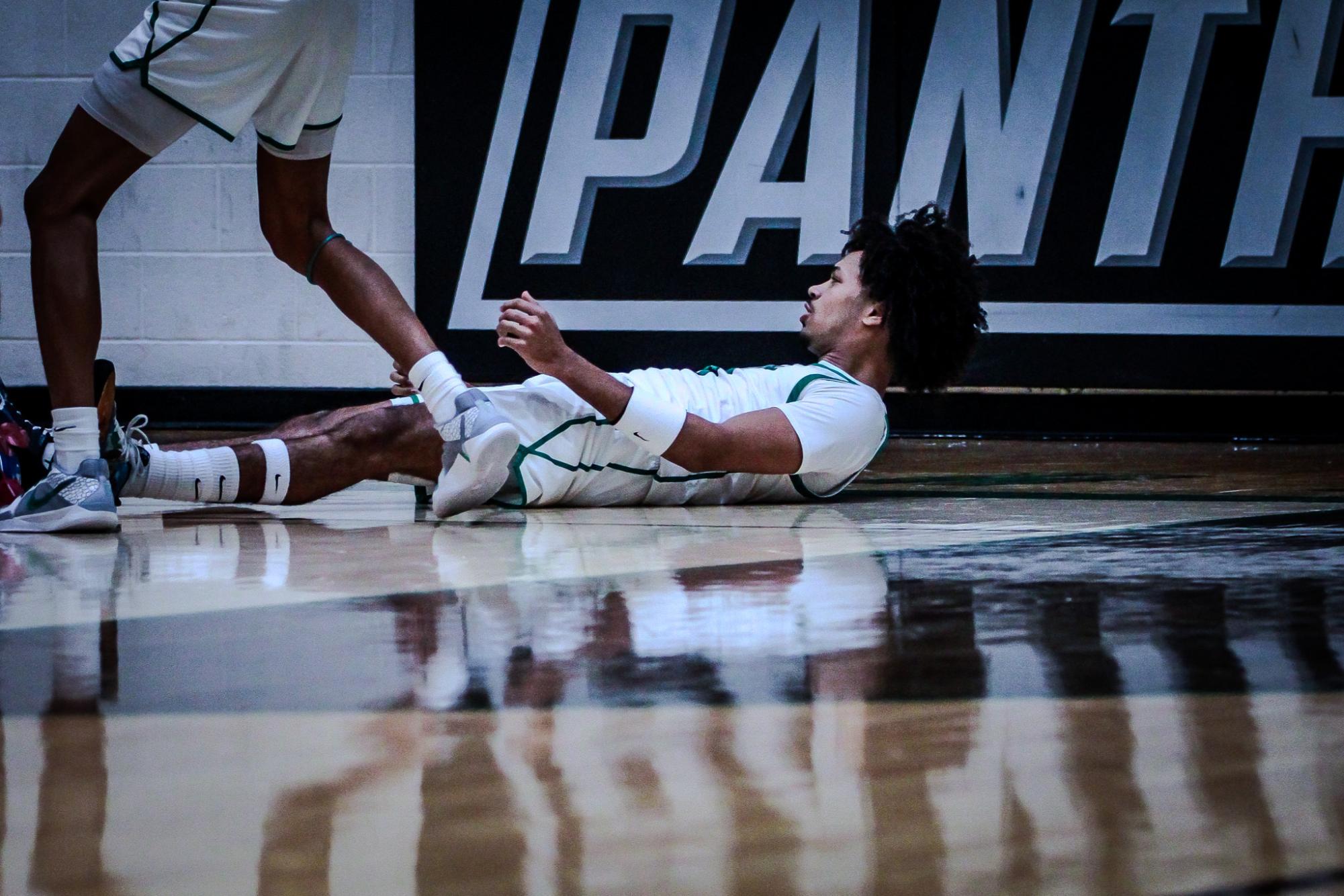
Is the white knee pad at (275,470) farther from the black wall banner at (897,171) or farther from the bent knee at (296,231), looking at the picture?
the black wall banner at (897,171)

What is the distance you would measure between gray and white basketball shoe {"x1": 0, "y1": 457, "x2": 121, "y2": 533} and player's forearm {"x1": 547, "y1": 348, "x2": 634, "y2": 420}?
0.61m

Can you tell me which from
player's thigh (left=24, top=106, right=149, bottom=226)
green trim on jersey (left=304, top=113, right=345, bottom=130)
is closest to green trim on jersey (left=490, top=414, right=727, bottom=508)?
green trim on jersey (left=304, top=113, right=345, bottom=130)

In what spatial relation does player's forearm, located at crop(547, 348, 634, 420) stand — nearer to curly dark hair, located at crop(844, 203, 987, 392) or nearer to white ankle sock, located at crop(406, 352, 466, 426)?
white ankle sock, located at crop(406, 352, 466, 426)

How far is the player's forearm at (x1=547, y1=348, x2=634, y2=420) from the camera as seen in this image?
77.2 inches

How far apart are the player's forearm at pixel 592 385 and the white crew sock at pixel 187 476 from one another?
0.51 meters

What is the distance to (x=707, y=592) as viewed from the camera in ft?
4.51

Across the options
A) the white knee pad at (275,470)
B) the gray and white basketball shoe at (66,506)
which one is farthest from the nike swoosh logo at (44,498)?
the white knee pad at (275,470)

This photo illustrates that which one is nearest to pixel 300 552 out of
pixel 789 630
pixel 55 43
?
pixel 789 630

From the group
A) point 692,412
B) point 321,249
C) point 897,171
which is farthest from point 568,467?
point 897,171

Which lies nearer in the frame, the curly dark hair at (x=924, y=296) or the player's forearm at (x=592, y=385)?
the player's forearm at (x=592, y=385)

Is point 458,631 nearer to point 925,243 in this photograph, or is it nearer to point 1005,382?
point 925,243

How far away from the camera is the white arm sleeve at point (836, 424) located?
6.82 ft

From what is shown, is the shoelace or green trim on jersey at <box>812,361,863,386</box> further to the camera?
green trim on jersey at <box>812,361,863,386</box>

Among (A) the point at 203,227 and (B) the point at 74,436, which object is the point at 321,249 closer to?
(B) the point at 74,436
